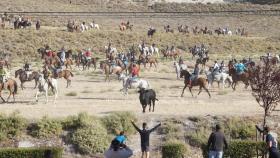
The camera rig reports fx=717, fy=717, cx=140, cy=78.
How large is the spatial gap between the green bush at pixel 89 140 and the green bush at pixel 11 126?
200cm

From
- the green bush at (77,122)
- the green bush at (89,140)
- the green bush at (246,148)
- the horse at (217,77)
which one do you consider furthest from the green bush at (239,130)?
the horse at (217,77)

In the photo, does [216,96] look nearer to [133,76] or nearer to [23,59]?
[133,76]

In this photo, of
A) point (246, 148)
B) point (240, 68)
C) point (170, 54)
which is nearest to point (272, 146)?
point (246, 148)

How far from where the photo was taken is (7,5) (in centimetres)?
9550

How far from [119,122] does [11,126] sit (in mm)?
4185

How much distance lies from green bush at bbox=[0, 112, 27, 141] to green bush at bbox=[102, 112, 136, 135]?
130 inches

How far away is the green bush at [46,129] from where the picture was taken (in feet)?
89.5

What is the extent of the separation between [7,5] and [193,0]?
38779 mm

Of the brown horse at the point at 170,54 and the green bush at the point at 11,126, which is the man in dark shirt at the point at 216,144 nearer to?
the green bush at the point at 11,126

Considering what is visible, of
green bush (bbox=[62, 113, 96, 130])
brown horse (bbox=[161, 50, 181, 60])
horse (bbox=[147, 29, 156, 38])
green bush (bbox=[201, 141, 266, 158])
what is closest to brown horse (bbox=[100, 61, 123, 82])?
brown horse (bbox=[161, 50, 181, 60])

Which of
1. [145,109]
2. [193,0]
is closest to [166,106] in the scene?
[145,109]

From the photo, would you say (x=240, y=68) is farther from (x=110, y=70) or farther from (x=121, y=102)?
(x=121, y=102)

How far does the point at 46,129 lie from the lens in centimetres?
2727

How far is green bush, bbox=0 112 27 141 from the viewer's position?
27.1 meters
